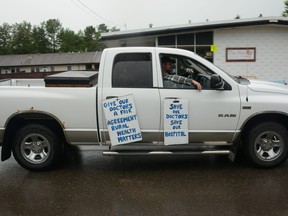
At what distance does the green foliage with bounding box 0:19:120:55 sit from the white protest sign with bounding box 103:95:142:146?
9708 cm

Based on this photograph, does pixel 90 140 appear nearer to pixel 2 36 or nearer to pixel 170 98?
pixel 170 98

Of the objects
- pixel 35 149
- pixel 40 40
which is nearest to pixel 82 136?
pixel 35 149

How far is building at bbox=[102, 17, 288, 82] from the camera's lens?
1748 centimetres

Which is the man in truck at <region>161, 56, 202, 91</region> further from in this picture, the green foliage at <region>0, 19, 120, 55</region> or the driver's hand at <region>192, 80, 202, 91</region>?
the green foliage at <region>0, 19, 120, 55</region>

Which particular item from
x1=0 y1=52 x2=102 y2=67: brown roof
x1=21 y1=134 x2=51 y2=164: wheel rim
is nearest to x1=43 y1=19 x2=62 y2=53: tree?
x1=0 y1=52 x2=102 y2=67: brown roof

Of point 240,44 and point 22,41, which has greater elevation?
point 22,41

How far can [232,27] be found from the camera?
1725 centimetres

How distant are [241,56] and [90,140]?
13643 millimetres

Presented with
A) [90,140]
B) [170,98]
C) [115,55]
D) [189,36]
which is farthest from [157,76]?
[189,36]

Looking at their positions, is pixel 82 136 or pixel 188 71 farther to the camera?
pixel 188 71

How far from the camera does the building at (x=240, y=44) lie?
57.4ft

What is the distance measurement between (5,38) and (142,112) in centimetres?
11322

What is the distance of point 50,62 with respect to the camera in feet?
230

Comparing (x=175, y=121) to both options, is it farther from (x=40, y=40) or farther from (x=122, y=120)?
(x=40, y=40)
